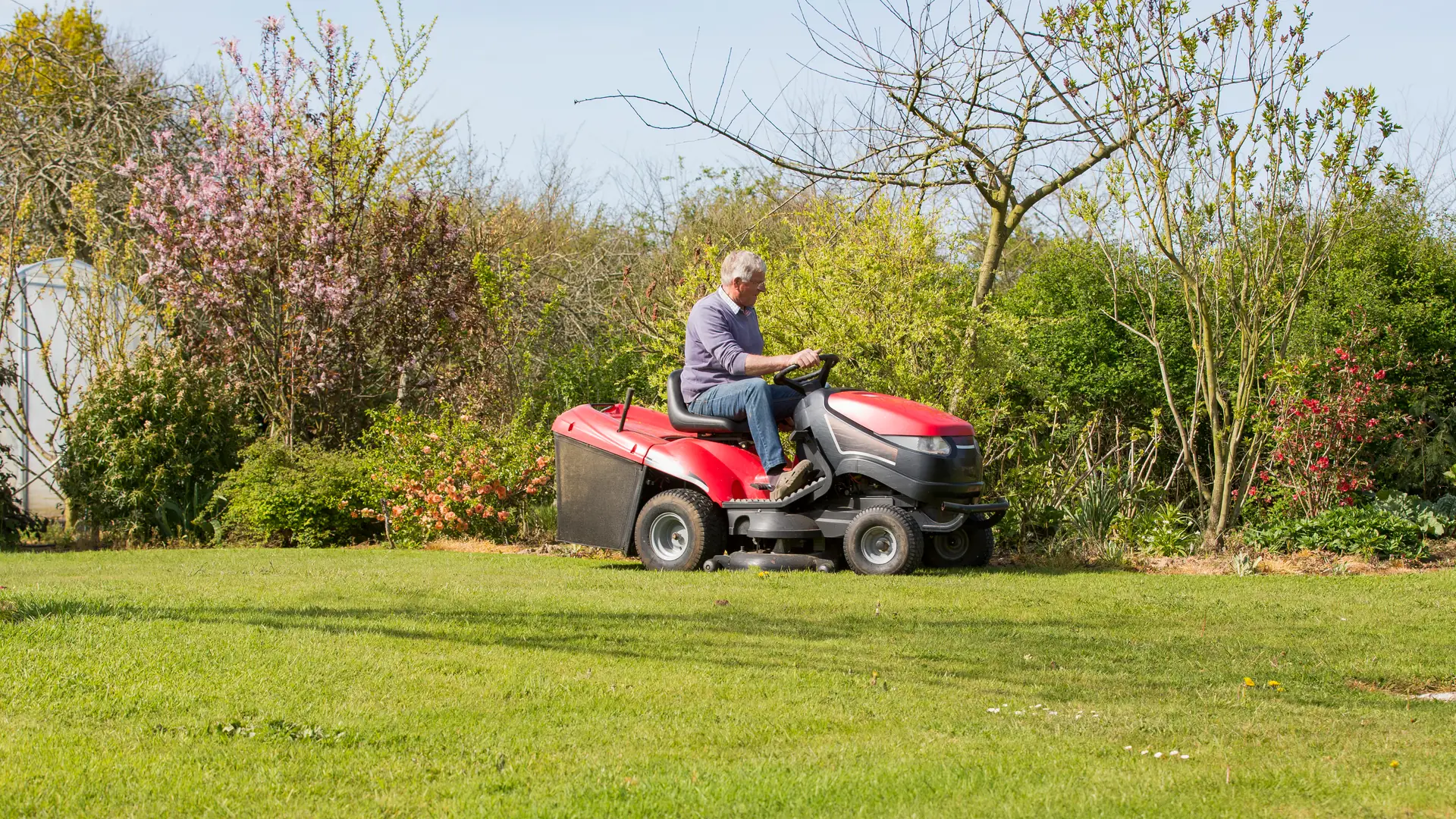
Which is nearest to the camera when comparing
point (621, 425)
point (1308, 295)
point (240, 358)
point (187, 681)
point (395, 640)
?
point (187, 681)

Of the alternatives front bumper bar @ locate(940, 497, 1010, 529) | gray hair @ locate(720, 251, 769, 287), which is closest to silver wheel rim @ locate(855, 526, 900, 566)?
front bumper bar @ locate(940, 497, 1010, 529)

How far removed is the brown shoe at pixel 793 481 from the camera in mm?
7293

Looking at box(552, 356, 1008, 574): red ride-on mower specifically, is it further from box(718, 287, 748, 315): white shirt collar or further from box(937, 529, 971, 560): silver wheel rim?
box(718, 287, 748, 315): white shirt collar

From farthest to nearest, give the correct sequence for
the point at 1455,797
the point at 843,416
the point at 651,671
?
the point at 843,416, the point at 651,671, the point at 1455,797

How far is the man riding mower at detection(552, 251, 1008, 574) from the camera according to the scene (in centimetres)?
722

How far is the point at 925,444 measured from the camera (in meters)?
7.15

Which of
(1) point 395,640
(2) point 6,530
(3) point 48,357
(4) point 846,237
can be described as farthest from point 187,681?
(3) point 48,357

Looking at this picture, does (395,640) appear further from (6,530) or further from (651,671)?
(6,530)

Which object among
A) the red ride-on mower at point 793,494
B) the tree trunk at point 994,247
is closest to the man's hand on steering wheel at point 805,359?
the red ride-on mower at point 793,494

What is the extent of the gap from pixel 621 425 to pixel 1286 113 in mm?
4751

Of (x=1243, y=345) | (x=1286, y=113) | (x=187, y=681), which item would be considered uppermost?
(x=1286, y=113)

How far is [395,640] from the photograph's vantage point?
4.94 metres

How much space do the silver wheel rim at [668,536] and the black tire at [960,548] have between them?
142cm

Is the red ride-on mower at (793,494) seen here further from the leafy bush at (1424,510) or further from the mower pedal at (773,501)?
the leafy bush at (1424,510)
